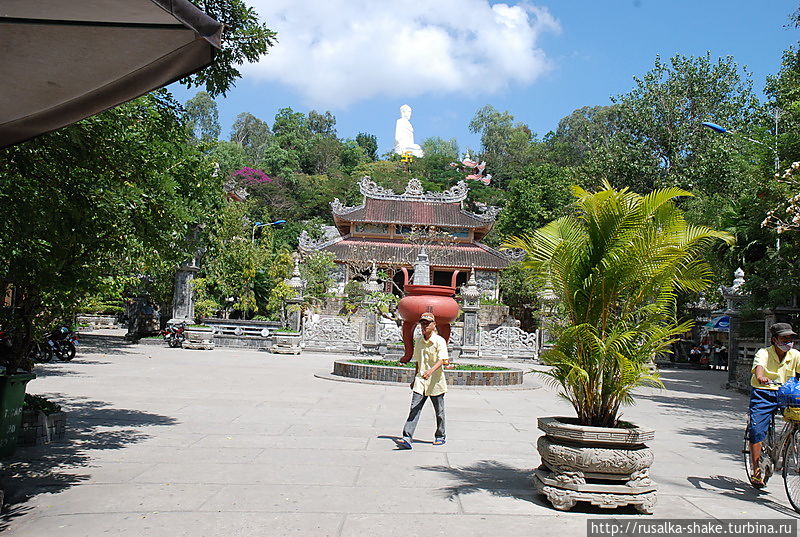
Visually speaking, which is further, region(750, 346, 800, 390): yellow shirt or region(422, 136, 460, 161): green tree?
region(422, 136, 460, 161): green tree

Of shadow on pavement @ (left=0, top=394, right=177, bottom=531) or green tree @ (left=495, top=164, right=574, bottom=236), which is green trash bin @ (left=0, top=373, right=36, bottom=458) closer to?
shadow on pavement @ (left=0, top=394, right=177, bottom=531)

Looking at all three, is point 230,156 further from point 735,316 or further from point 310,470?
point 310,470

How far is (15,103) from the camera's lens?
3.64m

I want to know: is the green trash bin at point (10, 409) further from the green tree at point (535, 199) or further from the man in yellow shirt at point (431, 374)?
the green tree at point (535, 199)

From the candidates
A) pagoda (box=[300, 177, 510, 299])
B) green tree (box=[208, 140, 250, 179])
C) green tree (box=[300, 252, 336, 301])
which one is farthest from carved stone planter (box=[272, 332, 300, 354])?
green tree (box=[208, 140, 250, 179])

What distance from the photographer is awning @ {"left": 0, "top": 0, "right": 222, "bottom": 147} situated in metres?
2.98

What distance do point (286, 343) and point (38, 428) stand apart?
697 inches

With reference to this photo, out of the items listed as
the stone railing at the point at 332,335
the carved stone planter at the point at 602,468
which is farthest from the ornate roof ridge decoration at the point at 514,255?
the carved stone planter at the point at 602,468

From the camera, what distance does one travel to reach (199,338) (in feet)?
80.4

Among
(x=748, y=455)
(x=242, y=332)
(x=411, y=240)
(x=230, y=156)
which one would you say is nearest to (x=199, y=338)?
(x=242, y=332)

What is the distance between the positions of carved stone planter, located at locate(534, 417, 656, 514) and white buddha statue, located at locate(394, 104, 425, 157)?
75.1 metres

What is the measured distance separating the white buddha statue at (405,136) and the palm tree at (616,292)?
74377 mm

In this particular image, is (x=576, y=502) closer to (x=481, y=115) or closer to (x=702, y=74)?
(x=702, y=74)

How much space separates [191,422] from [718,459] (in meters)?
6.18
